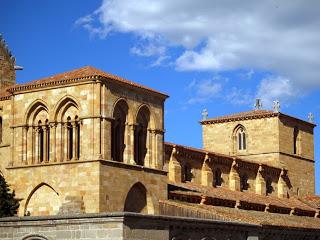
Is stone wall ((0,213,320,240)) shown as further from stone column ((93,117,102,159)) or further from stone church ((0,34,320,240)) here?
stone column ((93,117,102,159))

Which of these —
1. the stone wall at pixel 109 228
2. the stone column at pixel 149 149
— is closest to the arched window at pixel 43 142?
the stone column at pixel 149 149

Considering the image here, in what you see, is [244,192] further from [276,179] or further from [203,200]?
[203,200]

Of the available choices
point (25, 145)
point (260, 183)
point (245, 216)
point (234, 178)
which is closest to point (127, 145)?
point (25, 145)

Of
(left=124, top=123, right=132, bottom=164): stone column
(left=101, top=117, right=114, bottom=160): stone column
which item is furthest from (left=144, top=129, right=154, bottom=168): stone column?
(left=101, top=117, right=114, bottom=160): stone column

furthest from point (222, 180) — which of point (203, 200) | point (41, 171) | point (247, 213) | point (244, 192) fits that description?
point (41, 171)

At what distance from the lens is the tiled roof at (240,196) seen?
155ft

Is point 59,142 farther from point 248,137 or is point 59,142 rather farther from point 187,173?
point 248,137

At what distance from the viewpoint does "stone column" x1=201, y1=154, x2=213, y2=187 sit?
171 ft

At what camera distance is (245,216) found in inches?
1741

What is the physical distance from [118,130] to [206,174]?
1456cm

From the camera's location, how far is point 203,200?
1763 inches

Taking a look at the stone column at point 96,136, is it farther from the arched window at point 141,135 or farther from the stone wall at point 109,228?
the stone wall at point 109,228

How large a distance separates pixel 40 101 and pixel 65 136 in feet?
7.86

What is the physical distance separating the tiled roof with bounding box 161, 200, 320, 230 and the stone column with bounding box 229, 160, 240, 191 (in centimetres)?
400
